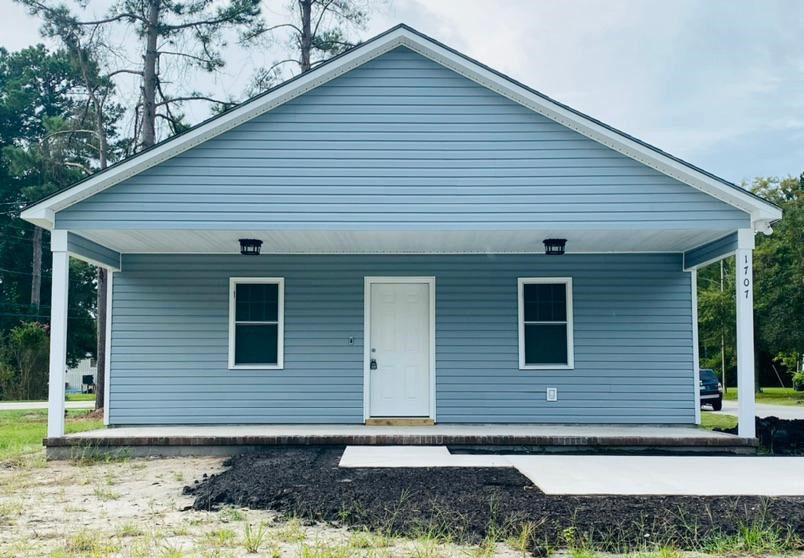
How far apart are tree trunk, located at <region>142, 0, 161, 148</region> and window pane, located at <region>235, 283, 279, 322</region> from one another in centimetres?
735

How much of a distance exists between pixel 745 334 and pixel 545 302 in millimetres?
2708

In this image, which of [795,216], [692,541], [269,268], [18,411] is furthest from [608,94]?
[692,541]

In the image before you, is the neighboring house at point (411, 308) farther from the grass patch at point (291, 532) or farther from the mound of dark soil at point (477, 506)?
the grass patch at point (291, 532)

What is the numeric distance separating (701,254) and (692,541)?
5.96 metres

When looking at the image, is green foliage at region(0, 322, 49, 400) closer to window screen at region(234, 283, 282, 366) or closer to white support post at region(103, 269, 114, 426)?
white support post at region(103, 269, 114, 426)

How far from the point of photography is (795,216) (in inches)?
1252

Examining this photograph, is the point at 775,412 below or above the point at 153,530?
below

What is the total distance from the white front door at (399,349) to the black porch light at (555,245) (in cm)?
180

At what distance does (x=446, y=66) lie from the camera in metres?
9.34

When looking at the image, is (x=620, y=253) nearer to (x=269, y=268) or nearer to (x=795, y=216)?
(x=269, y=268)

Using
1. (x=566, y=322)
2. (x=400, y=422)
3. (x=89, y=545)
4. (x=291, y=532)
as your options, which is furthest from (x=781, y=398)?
(x=89, y=545)

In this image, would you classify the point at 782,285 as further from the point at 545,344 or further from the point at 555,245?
the point at 555,245

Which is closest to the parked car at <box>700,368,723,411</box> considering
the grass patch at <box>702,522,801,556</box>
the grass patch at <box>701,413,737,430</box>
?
the grass patch at <box>701,413,737,430</box>

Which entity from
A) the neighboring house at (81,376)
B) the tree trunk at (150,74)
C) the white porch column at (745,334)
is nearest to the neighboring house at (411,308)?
the white porch column at (745,334)
